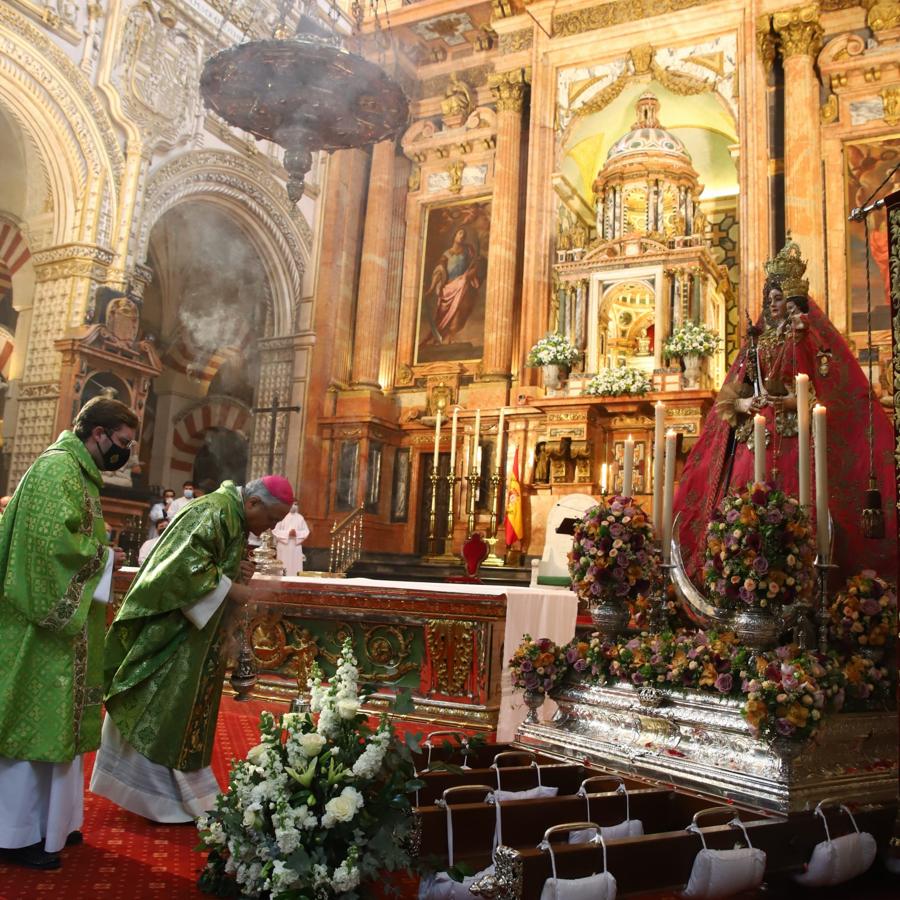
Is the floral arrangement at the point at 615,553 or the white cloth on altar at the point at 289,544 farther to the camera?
the white cloth on altar at the point at 289,544

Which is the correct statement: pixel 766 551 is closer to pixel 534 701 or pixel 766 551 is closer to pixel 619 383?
pixel 534 701

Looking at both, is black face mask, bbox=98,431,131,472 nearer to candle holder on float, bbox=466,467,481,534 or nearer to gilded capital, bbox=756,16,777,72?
candle holder on float, bbox=466,467,481,534

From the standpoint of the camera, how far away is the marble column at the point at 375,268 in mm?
14672

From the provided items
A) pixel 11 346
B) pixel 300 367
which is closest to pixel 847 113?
pixel 300 367

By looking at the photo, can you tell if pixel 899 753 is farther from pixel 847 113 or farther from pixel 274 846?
pixel 847 113

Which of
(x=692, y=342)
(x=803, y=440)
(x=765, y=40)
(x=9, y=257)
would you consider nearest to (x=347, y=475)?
(x=692, y=342)

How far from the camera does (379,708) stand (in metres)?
5.71

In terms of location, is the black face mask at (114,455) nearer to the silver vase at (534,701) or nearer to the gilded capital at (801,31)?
the silver vase at (534,701)

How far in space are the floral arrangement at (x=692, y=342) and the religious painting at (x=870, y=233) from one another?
1.90 m

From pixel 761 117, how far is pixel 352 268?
Answer: 685cm

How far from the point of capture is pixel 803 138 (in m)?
12.2

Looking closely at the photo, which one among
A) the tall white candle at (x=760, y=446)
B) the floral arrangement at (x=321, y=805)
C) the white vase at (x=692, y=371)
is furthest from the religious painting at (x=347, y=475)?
the floral arrangement at (x=321, y=805)

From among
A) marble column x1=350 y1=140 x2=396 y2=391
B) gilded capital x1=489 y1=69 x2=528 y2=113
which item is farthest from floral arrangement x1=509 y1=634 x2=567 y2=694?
gilded capital x1=489 y1=69 x2=528 y2=113

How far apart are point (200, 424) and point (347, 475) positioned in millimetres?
4940
